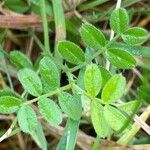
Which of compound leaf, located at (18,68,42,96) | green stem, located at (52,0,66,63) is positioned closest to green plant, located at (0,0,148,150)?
compound leaf, located at (18,68,42,96)

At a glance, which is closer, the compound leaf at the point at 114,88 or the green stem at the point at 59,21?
the compound leaf at the point at 114,88

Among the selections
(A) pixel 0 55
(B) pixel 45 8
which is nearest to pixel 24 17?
(B) pixel 45 8

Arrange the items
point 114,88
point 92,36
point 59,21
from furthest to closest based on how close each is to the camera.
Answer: point 59,21, point 92,36, point 114,88

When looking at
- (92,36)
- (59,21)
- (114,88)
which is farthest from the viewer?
(59,21)

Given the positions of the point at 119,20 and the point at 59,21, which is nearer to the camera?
the point at 119,20

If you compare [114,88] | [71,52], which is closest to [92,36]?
[71,52]

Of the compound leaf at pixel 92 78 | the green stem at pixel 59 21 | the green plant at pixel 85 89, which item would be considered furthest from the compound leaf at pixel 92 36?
the green stem at pixel 59 21

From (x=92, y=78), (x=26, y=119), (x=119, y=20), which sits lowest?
(x=26, y=119)

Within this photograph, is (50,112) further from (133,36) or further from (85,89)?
(133,36)

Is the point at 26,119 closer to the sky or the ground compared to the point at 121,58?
closer to the ground

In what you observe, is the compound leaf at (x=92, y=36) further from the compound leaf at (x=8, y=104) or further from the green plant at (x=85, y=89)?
the compound leaf at (x=8, y=104)

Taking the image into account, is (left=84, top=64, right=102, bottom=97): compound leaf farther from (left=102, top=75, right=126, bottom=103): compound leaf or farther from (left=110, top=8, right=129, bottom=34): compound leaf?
(left=110, top=8, right=129, bottom=34): compound leaf

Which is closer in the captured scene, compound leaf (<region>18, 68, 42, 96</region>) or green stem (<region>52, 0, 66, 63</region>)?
compound leaf (<region>18, 68, 42, 96</region>)
